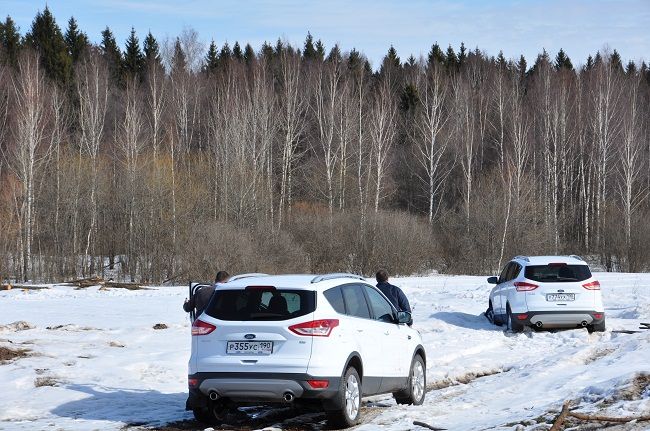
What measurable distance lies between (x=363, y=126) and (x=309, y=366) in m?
54.3

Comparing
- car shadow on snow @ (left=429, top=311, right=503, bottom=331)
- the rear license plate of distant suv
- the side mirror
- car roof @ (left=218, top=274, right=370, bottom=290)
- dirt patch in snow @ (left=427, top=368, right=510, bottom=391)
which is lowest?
dirt patch in snow @ (left=427, top=368, right=510, bottom=391)

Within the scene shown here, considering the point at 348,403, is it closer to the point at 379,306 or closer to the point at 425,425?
the point at 425,425

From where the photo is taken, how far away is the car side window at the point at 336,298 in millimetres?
10305

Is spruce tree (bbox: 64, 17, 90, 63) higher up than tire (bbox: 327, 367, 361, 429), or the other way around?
spruce tree (bbox: 64, 17, 90, 63)

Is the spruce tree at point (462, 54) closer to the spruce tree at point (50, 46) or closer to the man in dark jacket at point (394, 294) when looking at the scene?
the spruce tree at point (50, 46)

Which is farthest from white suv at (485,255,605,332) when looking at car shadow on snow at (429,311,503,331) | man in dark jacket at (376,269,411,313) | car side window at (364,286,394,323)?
car side window at (364,286,394,323)

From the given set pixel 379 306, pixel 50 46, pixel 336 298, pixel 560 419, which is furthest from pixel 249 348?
pixel 50 46

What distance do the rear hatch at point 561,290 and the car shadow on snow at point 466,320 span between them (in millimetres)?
1618

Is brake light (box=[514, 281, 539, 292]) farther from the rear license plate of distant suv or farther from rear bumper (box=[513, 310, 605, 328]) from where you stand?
rear bumper (box=[513, 310, 605, 328])

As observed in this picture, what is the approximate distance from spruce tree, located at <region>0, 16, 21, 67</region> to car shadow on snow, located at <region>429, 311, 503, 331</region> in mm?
58605

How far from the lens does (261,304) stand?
10195 millimetres

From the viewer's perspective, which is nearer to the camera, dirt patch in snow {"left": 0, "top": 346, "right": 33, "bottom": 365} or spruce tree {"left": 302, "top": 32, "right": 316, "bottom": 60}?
dirt patch in snow {"left": 0, "top": 346, "right": 33, "bottom": 365}

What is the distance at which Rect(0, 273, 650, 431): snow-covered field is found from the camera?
10438 millimetres

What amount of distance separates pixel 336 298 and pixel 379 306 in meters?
1.45
